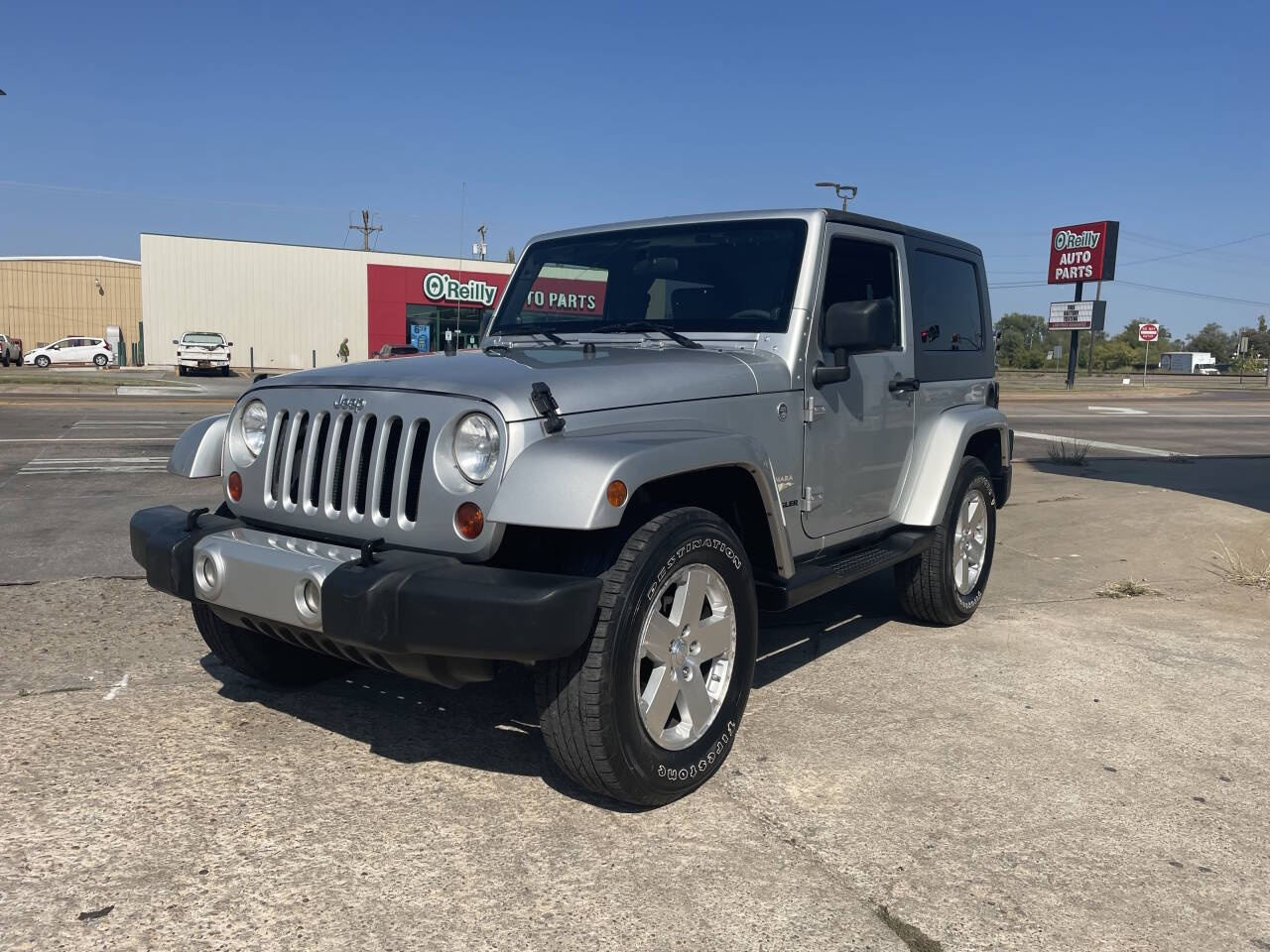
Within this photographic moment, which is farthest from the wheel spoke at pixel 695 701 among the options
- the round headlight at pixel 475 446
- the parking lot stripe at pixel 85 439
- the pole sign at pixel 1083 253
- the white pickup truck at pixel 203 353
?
the pole sign at pixel 1083 253

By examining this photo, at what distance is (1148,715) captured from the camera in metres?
4.07

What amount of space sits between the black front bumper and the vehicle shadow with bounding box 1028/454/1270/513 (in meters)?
8.46

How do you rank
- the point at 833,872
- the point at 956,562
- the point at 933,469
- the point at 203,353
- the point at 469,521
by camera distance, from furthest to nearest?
1. the point at 203,353
2. the point at 956,562
3. the point at 933,469
4. the point at 469,521
5. the point at 833,872

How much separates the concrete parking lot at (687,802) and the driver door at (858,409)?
0.75 m

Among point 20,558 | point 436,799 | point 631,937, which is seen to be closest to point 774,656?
point 436,799

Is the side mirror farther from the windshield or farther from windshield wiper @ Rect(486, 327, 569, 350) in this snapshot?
windshield wiper @ Rect(486, 327, 569, 350)

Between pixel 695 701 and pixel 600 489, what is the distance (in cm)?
92

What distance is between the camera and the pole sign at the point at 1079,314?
48.1m

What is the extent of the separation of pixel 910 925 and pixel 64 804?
244 cm

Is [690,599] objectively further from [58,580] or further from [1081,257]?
[1081,257]

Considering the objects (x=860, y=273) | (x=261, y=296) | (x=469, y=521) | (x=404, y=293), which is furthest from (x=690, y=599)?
(x=404, y=293)

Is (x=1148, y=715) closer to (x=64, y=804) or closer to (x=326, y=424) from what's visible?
(x=326, y=424)

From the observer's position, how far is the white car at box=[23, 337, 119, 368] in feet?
143

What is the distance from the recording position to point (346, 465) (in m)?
3.17
